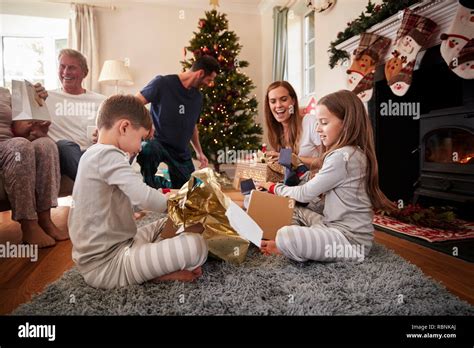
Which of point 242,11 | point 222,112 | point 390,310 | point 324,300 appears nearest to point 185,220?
point 324,300

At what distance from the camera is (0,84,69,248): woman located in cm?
113

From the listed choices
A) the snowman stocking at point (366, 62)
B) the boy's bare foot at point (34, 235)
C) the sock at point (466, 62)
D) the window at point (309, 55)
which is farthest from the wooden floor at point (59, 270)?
the window at point (309, 55)

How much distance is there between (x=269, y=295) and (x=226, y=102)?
5.90 ft

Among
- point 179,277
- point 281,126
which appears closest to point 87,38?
point 281,126

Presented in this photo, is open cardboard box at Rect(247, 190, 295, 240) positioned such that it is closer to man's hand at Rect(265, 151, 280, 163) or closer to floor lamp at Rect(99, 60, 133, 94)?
man's hand at Rect(265, 151, 280, 163)

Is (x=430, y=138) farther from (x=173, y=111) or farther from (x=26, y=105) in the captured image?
(x=26, y=105)

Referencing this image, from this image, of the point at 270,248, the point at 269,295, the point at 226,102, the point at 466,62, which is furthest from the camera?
the point at 226,102

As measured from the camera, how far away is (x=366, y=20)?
1789 millimetres

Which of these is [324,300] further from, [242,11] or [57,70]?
[242,11]

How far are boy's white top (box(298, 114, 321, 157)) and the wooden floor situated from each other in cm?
50

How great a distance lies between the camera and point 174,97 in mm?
1752

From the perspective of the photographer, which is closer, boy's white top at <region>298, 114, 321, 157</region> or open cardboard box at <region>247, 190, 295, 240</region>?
open cardboard box at <region>247, 190, 295, 240</region>

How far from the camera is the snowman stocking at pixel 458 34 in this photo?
128 cm

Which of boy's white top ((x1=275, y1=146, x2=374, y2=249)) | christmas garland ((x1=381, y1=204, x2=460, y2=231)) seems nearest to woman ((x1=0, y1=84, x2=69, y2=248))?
boy's white top ((x1=275, y1=146, x2=374, y2=249))
